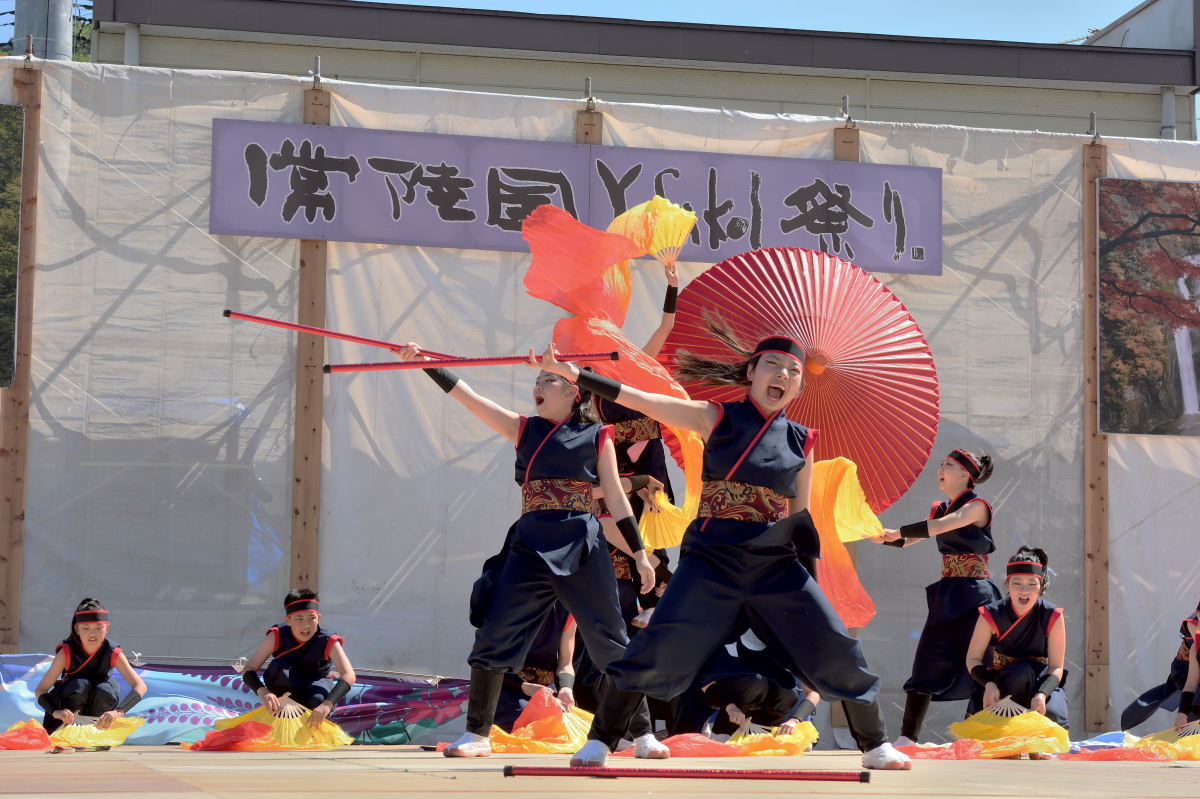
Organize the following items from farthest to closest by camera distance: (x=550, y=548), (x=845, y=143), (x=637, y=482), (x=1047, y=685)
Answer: (x=845, y=143), (x=637, y=482), (x=1047, y=685), (x=550, y=548)

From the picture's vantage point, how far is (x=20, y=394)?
24.3 feet

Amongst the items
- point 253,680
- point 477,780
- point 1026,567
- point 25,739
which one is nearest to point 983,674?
point 1026,567

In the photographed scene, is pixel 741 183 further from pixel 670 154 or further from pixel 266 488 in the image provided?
pixel 266 488

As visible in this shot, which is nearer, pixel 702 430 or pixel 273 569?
pixel 702 430

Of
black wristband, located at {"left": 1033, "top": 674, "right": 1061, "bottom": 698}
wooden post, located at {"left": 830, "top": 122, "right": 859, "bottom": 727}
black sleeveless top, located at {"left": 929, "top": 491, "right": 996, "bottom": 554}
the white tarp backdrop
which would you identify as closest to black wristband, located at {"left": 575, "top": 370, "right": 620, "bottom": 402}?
black wristband, located at {"left": 1033, "top": 674, "right": 1061, "bottom": 698}

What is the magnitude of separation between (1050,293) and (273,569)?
15.3ft

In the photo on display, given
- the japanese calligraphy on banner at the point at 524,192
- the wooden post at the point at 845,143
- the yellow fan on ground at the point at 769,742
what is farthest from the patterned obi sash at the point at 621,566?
the wooden post at the point at 845,143

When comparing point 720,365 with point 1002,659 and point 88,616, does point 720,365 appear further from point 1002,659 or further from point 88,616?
point 88,616

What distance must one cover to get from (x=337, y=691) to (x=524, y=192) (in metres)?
3.02

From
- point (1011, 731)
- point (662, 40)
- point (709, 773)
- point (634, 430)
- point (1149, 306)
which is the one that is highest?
point (662, 40)

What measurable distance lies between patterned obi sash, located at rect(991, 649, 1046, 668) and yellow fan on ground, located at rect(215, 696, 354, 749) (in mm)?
2766

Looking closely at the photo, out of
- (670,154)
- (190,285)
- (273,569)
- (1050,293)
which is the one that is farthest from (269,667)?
(1050,293)

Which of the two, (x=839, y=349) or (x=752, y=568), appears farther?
(x=839, y=349)

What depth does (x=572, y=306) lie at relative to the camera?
17.6ft
